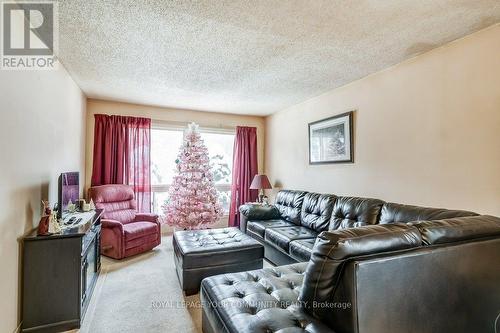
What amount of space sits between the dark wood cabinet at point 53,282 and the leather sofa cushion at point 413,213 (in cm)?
276

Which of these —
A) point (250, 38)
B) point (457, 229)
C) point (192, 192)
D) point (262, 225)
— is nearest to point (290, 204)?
point (262, 225)

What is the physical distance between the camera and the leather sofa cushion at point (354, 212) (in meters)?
2.73

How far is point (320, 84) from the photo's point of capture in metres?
3.59

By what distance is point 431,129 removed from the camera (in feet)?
8.33

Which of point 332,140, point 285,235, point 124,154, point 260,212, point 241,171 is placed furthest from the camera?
point 241,171

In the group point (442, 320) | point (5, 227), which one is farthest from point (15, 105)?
point (442, 320)

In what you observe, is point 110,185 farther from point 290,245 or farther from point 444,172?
point 444,172

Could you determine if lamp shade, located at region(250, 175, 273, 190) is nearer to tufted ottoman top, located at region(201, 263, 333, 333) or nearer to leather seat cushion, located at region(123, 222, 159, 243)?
leather seat cushion, located at region(123, 222, 159, 243)

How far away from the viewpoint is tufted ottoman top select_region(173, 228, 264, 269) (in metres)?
2.56

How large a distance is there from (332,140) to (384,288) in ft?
9.23

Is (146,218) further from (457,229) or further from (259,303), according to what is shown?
(457,229)

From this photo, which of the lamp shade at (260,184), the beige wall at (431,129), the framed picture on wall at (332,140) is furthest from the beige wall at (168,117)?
the beige wall at (431,129)

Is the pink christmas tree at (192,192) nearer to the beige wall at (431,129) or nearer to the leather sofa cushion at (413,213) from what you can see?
the beige wall at (431,129)

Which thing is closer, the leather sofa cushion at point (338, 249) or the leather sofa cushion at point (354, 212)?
the leather sofa cushion at point (338, 249)
